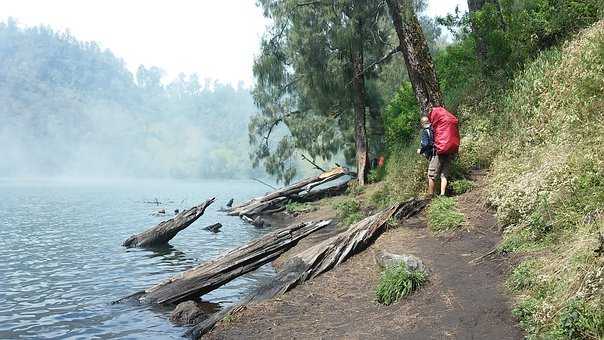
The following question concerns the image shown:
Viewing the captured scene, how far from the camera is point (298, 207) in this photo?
25.8 meters

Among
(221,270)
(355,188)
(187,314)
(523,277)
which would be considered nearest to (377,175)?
(355,188)

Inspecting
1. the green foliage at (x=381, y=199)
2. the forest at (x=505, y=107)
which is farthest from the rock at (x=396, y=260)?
the green foliage at (x=381, y=199)

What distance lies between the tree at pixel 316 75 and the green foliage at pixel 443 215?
10.4 m

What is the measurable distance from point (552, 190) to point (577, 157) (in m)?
0.72

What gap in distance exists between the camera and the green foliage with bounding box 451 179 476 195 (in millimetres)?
11852

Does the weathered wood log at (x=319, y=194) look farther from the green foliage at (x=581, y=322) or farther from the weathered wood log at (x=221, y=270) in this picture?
the green foliage at (x=581, y=322)

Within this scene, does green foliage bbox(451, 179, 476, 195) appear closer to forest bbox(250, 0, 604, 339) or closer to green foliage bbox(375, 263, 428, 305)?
forest bbox(250, 0, 604, 339)

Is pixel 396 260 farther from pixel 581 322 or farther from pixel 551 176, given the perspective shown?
pixel 581 322

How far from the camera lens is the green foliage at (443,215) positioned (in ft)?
32.9

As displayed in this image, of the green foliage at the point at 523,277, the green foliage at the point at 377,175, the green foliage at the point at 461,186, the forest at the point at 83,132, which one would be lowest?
the green foliage at the point at 523,277

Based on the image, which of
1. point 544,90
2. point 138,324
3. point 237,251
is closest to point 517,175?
point 544,90

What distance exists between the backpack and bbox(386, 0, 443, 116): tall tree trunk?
1.01 m

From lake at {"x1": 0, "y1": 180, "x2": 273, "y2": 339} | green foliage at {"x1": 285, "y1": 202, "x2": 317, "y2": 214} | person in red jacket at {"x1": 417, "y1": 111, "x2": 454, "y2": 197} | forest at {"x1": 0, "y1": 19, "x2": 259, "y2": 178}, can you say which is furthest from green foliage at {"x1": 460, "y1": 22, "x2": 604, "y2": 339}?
forest at {"x1": 0, "y1": 19, "x2": 259, "y2": 178}

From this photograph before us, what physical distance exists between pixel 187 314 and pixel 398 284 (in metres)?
4.08
